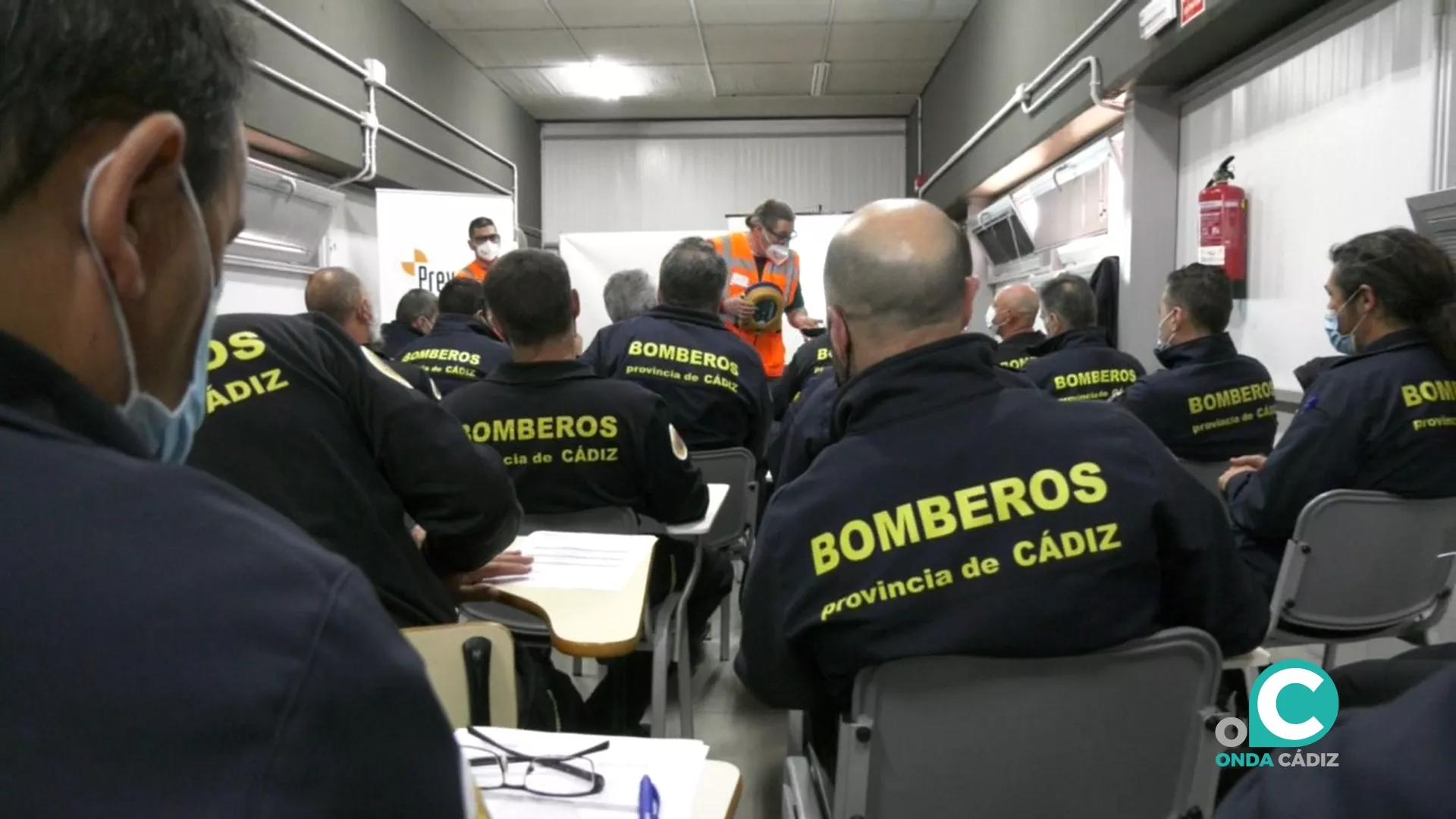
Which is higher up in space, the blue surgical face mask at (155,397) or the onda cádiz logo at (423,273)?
the onda cádiz logo at (423,273)

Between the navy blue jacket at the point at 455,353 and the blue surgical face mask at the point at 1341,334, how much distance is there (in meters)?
2.70

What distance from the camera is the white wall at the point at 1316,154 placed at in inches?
98.8

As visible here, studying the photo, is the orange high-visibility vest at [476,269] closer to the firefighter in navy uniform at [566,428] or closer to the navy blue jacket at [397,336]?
the navy blue jacket at [397,336]

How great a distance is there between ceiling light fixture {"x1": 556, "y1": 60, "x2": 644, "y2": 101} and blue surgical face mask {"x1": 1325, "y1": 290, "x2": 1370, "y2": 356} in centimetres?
600

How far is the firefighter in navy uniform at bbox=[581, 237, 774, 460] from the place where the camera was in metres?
3.06

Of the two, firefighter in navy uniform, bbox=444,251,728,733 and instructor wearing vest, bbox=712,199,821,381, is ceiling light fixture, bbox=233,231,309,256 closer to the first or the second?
instructor wearing vest, bbox=712,199,821,381

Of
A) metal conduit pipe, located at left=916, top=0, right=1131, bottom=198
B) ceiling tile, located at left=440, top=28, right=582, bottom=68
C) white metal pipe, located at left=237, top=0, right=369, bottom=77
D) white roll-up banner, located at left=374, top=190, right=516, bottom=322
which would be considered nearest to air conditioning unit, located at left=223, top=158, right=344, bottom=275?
white roll-up banner, located at left=374, top=190, right=516, bottom=322

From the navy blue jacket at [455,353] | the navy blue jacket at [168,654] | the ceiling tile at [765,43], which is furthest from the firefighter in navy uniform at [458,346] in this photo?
the ceiling tile at [765,43]

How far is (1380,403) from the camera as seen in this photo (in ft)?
6.78

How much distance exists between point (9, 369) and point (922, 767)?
1.03 meters

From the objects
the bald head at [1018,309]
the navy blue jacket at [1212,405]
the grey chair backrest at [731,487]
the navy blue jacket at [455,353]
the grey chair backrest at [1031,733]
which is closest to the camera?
the grey chair backrest at [1031,733]

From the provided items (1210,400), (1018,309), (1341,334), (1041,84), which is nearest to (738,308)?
(1018,309)

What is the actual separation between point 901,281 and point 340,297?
2.45 m

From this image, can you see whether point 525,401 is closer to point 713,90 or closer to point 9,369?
point 9,369
